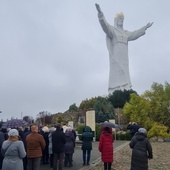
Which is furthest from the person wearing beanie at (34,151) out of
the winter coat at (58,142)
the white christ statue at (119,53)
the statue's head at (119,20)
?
the statue's head at (119,20)

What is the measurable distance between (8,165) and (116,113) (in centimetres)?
3065

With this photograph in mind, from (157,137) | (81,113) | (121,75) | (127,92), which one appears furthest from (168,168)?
(121,75)

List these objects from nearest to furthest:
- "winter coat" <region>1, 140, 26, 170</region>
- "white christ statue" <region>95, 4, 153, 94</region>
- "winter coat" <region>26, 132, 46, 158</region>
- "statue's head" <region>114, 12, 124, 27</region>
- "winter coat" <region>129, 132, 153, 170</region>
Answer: "winter coat" <region>1, 140, 26, 170</region>
"winter coat" <region>129, 132, 153, 170</region>
"winter coat" <region>26, 132, 46, 158</region>
"white christ statue" <region>95, 4, 153, 94</region>
"statue's head" <region>114, 12, 124, 27</region>

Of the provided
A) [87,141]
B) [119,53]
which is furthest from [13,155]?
[119,53]

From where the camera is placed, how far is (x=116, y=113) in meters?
36.4

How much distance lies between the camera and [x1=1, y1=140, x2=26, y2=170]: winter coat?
623 centimetres

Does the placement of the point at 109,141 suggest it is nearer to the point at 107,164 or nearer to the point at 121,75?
the point at 107,164

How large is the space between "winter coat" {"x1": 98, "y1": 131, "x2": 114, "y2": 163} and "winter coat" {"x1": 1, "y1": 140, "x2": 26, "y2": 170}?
389 cm

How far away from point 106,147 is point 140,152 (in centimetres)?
255

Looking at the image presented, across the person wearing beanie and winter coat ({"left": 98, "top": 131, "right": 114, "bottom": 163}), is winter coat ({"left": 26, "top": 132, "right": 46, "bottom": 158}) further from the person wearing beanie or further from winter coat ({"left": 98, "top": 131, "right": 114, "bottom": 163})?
winter coat ({"left": 98, "top": 131, "right": 114, "bottom": 163})

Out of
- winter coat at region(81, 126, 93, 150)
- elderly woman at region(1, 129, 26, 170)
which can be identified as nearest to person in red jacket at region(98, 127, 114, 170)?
winter coat at region(81, 126, 93, 150)

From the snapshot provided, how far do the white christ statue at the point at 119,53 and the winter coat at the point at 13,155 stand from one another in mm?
40217

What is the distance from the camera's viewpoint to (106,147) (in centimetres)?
979

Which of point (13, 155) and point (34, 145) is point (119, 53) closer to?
point (34, 145)
